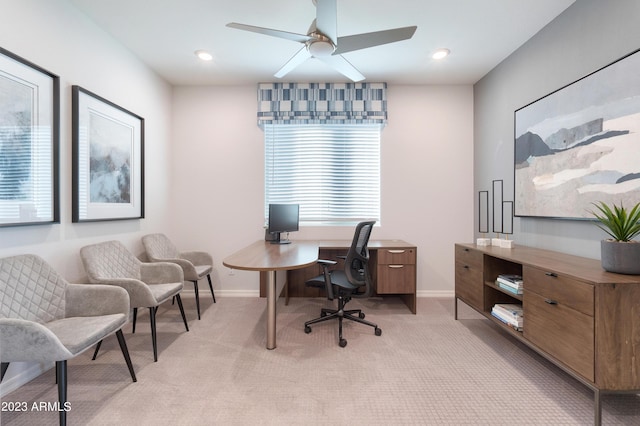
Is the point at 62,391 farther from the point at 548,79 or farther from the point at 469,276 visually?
the point at 548,79

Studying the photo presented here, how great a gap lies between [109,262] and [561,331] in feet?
10.9

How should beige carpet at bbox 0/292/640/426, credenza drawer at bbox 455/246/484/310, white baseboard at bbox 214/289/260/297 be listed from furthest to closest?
1. white baseboard at bbox 214/289/260/297
2. credenza drawer at bbox 455/246/484/310
3. beige carpet at bbox 0/292/640/426

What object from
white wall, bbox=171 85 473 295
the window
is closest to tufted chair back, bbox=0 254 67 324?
white wall, bbox=171 85 473 295

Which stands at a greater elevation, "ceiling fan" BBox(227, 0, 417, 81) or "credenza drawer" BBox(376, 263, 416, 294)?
"ceiling fan" BBox(227, 0, 417, 81)

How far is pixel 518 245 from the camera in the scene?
2873 millimetres

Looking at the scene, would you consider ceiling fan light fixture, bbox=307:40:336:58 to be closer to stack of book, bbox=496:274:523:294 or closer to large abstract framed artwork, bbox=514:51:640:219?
large abstract framed artwork, bbox=514:51:640:219

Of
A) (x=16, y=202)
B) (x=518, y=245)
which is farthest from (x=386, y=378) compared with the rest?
(x=16, y=202)

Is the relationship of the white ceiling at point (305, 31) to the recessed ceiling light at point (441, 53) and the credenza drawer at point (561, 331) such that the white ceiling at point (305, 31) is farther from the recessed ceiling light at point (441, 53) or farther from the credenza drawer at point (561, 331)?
the credenza drawer at point (561, 331)

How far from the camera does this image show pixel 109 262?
246cm

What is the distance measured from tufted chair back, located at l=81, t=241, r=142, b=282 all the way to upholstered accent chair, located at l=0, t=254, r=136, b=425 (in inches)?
12.1

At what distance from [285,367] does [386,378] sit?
0.72m

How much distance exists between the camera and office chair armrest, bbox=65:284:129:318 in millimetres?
1945

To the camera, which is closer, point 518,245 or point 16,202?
point 16,202

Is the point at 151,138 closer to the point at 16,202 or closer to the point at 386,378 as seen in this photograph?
the point at 16,202
